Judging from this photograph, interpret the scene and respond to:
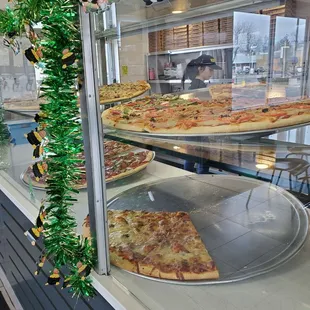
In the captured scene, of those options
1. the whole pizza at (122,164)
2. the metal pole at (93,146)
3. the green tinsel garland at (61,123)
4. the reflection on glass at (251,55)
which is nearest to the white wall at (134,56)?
the reflection on glass at (251,55)

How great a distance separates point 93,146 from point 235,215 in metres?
0.50

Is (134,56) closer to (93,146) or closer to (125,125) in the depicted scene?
(125,125)

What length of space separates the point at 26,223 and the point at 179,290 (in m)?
0.84

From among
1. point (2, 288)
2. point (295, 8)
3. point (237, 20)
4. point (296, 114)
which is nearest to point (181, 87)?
point (237, 20)

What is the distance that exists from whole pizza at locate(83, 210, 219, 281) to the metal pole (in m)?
0.04

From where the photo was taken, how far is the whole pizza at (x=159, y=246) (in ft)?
2.25

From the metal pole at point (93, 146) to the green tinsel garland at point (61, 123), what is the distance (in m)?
0.03

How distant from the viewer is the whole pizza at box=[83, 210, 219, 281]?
687mm

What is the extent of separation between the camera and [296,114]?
0.72 meters

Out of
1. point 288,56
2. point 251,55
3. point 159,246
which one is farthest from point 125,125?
point 288,56

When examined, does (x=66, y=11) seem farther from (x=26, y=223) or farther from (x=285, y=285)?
(x=26, y=223)

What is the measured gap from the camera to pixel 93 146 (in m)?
0.68

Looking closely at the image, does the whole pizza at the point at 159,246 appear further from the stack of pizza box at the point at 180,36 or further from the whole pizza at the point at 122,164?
the stack of pizza box at the point at 180,36

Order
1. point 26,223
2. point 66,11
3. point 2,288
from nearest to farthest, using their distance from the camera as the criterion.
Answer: point 66,11 < point 26,223 < point 2,288
